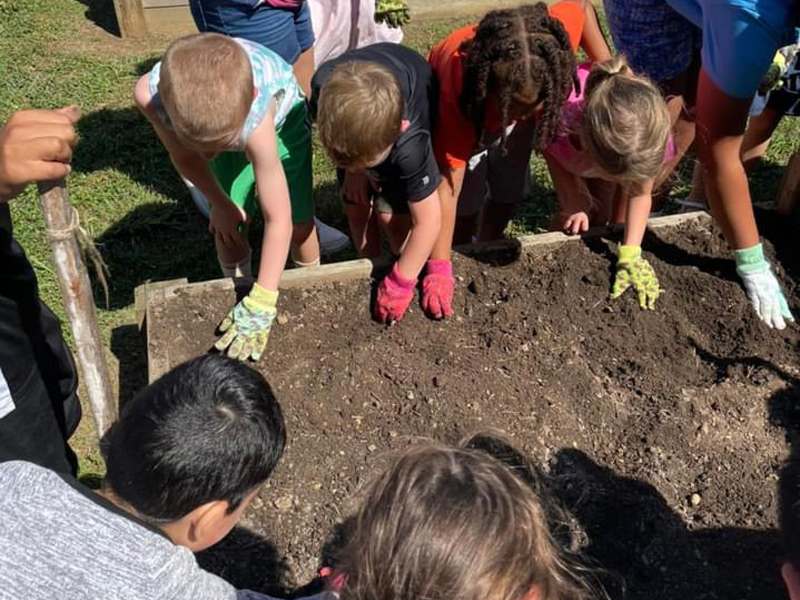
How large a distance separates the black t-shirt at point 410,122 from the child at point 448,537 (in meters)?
1.23

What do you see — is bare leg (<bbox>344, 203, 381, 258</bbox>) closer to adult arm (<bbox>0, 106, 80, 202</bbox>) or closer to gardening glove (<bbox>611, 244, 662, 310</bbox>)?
gardening glove (<bbox>611, 244, 662, 310</bbox>)

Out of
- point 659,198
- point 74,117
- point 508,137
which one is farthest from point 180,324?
point 659,198

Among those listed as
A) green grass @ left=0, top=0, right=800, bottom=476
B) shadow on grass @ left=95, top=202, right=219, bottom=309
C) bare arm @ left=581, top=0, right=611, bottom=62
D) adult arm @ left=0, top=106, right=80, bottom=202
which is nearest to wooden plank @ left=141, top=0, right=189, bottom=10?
green grass @ left=0, top=0, right=800, bottom=476

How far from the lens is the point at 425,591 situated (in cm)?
122

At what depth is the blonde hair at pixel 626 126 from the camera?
7.79 ft

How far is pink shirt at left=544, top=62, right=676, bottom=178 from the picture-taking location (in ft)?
8.57

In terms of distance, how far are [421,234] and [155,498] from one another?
1.38m

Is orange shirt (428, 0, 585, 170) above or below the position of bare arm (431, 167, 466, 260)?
above

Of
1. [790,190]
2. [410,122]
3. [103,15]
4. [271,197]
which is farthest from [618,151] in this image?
[103,15]

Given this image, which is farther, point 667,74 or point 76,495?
point 667,74

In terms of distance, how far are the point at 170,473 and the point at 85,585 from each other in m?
0.35

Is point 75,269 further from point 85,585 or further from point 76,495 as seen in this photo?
point 85,585

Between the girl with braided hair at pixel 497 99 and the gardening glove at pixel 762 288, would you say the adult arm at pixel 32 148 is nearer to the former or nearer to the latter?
the girl with braided hair at pixel 497 99

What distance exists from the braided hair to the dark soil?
2.45ft
